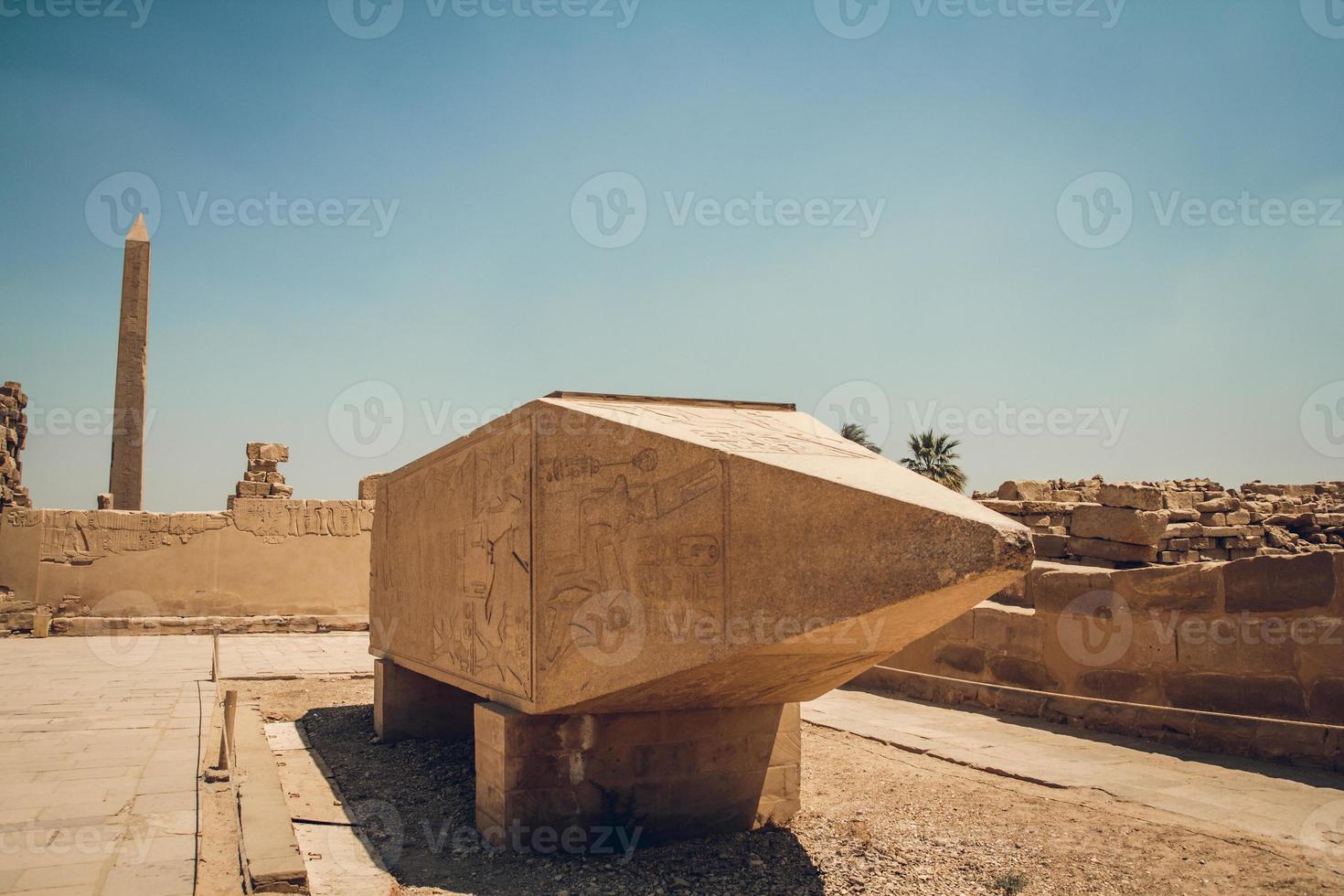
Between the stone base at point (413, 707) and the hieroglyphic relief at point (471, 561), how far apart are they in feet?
0.84

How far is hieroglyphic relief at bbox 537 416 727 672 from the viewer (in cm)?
359

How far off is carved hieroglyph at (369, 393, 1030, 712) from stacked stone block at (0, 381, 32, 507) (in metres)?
11.9

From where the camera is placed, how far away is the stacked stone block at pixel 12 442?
1360cm

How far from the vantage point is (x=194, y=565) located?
14.0m

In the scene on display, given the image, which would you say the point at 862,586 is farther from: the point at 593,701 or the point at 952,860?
the point at 952,860

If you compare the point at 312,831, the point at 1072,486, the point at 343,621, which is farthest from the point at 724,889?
the point at 343,621

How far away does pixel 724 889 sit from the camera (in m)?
3.84

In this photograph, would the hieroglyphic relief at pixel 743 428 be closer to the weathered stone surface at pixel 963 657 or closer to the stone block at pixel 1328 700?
the stone block at pixel 1328 700

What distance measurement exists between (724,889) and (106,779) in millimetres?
3483

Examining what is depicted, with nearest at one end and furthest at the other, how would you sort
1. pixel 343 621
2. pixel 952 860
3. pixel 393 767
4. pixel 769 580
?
pixel 769 580, pixel 952 860, pixel 393 767, pixel 343 621

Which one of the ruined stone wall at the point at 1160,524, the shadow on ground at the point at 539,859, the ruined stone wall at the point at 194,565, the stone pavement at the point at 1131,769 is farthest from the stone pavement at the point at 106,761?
the ruined stone wall at the point at 1160,524

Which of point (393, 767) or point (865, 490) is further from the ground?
point (865, 490)

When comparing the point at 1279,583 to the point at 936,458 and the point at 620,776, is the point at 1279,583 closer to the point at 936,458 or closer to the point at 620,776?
the point at 620,776

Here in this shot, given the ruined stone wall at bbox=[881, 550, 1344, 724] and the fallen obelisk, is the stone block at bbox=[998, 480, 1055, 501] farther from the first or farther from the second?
the fallen obelisk
